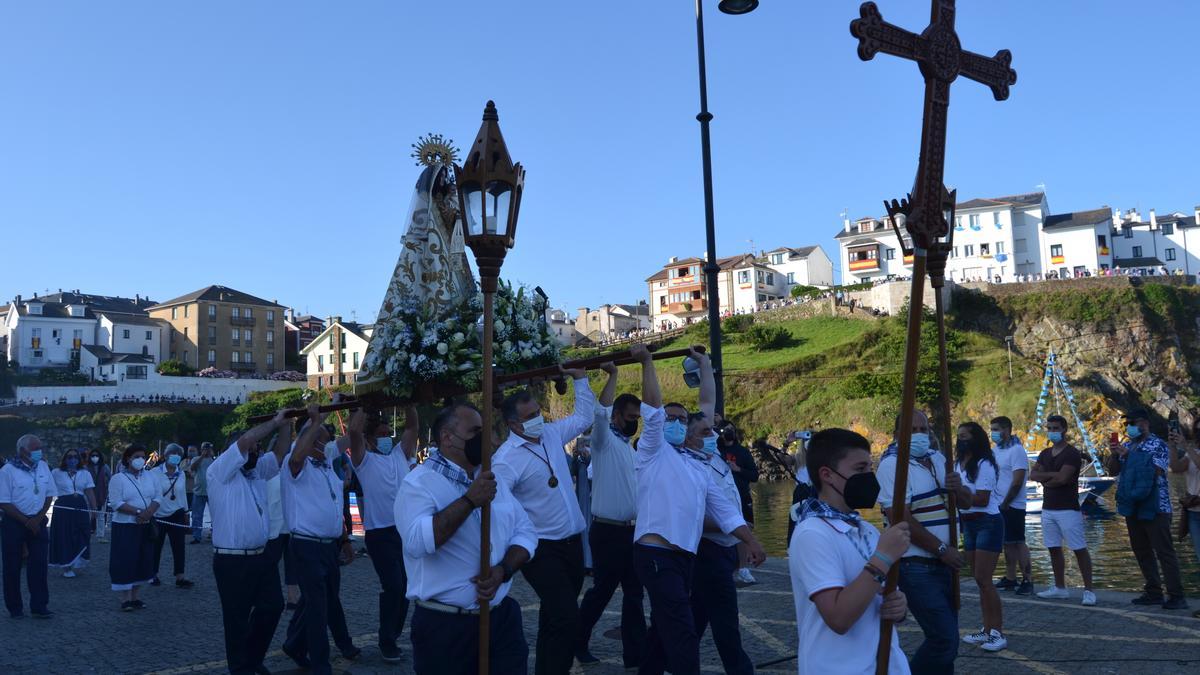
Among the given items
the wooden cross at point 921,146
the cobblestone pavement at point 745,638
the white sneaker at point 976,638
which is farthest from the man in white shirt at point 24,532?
the wooden cross at point 921,146

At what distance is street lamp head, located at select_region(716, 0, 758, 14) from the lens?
11.7 metres

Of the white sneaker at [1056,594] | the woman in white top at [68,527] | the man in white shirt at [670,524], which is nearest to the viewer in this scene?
the man in white shirt at [670,524]

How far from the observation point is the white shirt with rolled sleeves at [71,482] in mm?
16344

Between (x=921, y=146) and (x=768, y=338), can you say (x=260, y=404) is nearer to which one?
(x=768, y=338)

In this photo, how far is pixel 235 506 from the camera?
26.9 ft

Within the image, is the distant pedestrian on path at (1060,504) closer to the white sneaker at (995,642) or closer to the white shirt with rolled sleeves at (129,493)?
the white sneaker at (995,642)

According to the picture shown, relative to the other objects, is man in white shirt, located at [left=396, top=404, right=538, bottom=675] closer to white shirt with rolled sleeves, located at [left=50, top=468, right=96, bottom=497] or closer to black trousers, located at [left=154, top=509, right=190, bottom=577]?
black trousers, located at [left=154, top=509, right=190, bottom=577]

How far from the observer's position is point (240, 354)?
101 m

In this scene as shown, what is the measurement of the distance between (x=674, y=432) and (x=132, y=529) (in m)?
9.93

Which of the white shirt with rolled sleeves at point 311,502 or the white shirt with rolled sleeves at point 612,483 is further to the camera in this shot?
the white shirt with rolled sleeves at point 612,483

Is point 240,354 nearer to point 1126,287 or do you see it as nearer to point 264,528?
point 1126,287

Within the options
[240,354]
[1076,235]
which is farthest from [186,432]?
[1076,235]

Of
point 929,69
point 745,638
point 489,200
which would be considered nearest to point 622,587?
point 745,638

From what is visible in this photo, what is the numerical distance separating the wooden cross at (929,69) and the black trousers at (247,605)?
6539 millimetres
